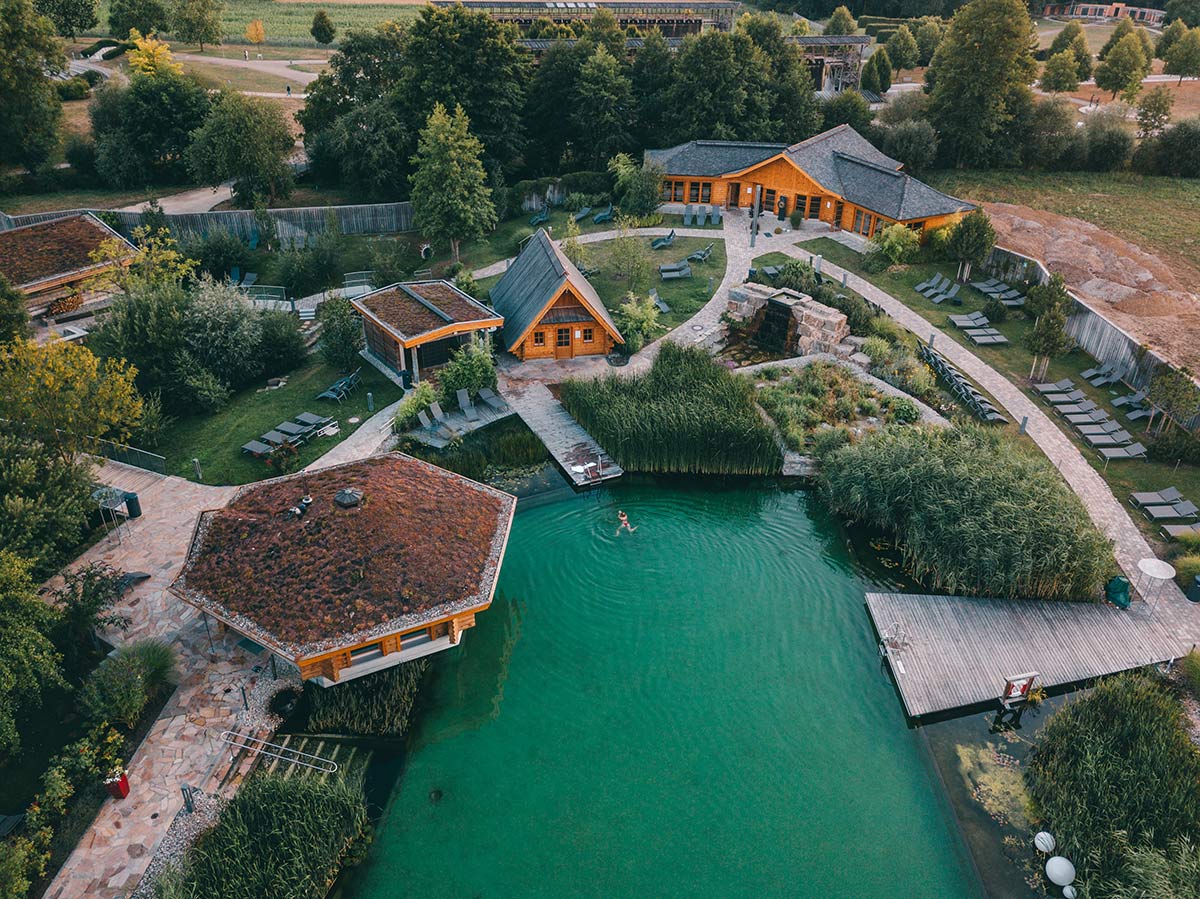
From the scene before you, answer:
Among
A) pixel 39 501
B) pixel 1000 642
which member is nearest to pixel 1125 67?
pixel 1000 642

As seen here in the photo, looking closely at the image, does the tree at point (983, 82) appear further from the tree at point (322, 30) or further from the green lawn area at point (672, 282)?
the tree at point (322, 30)

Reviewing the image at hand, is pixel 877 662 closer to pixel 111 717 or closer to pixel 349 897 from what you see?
pixel 349 897

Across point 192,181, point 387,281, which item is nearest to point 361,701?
point 387,281

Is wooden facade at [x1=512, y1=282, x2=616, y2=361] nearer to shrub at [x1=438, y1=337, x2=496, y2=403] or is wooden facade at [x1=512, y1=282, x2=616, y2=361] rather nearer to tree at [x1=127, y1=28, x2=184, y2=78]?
shrub at [x1=438, y1=337, x2=496, y2=403]

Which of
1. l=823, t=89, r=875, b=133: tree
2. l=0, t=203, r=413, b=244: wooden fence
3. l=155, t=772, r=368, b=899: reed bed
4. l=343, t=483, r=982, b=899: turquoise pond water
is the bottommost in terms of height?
l=343, t=483, r=982, b=899: turquoise pond water

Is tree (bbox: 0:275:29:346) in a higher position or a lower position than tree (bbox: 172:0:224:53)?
lower

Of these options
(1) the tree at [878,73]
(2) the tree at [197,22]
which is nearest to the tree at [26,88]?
(2) the tree at [197,22]

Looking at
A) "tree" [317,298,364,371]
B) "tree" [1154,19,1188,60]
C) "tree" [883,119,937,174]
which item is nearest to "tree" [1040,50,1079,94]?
"tree" [1154,19,1188,60]
